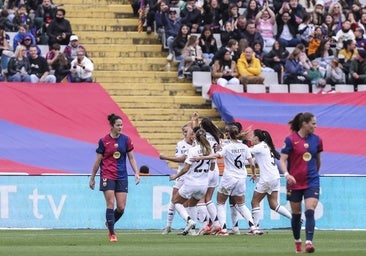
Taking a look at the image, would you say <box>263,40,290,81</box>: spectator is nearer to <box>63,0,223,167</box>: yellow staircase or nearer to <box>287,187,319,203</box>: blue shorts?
<box>63,0,223,167</box>: yellow staircase

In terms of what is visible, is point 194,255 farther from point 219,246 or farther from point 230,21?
point 230,21

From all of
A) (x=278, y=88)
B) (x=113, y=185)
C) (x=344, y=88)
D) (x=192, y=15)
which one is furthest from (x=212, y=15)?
(x=113, y=185)

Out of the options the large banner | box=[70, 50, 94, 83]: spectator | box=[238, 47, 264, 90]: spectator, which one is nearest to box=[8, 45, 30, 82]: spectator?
box=[70, 50, 94, 83]: spectator

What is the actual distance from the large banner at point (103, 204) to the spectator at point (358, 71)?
8.77m

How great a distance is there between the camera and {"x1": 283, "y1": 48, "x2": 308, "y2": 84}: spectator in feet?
133

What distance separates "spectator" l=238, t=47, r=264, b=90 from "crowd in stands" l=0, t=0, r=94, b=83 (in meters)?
4.36

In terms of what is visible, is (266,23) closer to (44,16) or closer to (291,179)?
(44,16)

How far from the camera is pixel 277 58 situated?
4097 cm

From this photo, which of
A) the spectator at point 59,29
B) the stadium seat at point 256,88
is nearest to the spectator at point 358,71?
the stadium seat at point 256,88

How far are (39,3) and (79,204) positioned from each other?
935cm

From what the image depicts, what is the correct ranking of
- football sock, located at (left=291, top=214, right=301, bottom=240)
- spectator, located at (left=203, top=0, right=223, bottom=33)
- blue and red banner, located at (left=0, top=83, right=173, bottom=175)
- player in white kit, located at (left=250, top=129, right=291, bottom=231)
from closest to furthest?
football sock, located at (left=291, top=214, right=301, bottom=240) < player in white kit, located at (left=250, top=129, right=291, bottom=231) < blue and red banner, located at (left=0, top=83, right=173, bottom=175) < spectator, located at (left=203, top=0, right=223, bottom=33)

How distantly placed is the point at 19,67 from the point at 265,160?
34.2ft

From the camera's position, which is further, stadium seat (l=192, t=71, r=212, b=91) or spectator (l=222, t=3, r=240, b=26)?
spectator (l=222, t=3, r=240, b=26)

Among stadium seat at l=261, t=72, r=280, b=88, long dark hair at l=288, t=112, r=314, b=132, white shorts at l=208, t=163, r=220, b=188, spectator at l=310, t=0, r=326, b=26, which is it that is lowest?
white shorts at l=208, t=163, r=220, b=188
